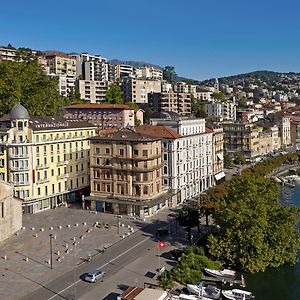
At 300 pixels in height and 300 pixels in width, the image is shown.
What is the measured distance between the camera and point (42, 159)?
74.1m

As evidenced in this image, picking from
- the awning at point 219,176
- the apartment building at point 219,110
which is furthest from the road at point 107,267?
the apartment building at point 219,110

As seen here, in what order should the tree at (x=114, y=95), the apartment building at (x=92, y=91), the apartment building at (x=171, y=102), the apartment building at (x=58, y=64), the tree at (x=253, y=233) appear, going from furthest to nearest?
the apartment building at (x=58, y=64) → the apartment building at (x=171, y=102) → the apartment building at (x=92, y=91) → the tree at (x=114, y=95) → the tree at (x=253, y=233)

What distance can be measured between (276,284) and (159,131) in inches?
1466

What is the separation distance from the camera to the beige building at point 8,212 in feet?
192

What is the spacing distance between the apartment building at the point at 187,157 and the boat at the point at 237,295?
113 feet

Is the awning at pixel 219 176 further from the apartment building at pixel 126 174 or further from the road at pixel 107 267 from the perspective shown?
the road at pixel 107 267

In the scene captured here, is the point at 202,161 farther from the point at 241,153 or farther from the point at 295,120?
the point at 295,120

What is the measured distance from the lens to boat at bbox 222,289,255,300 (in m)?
44.2

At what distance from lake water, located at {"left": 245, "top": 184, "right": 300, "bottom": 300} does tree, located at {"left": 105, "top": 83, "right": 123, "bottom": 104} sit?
10517cm

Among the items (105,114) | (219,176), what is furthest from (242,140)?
(219,176)

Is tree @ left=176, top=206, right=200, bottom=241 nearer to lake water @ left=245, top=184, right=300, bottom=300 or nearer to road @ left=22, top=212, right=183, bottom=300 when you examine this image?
road @ left=22, top=212, right=183, bottom=300

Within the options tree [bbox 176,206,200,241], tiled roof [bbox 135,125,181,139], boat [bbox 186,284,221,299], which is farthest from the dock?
tiled roof [bbox 135,125,181,139]

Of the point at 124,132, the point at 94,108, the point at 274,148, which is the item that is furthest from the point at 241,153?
the point at 124,132

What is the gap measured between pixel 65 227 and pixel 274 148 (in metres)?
106
